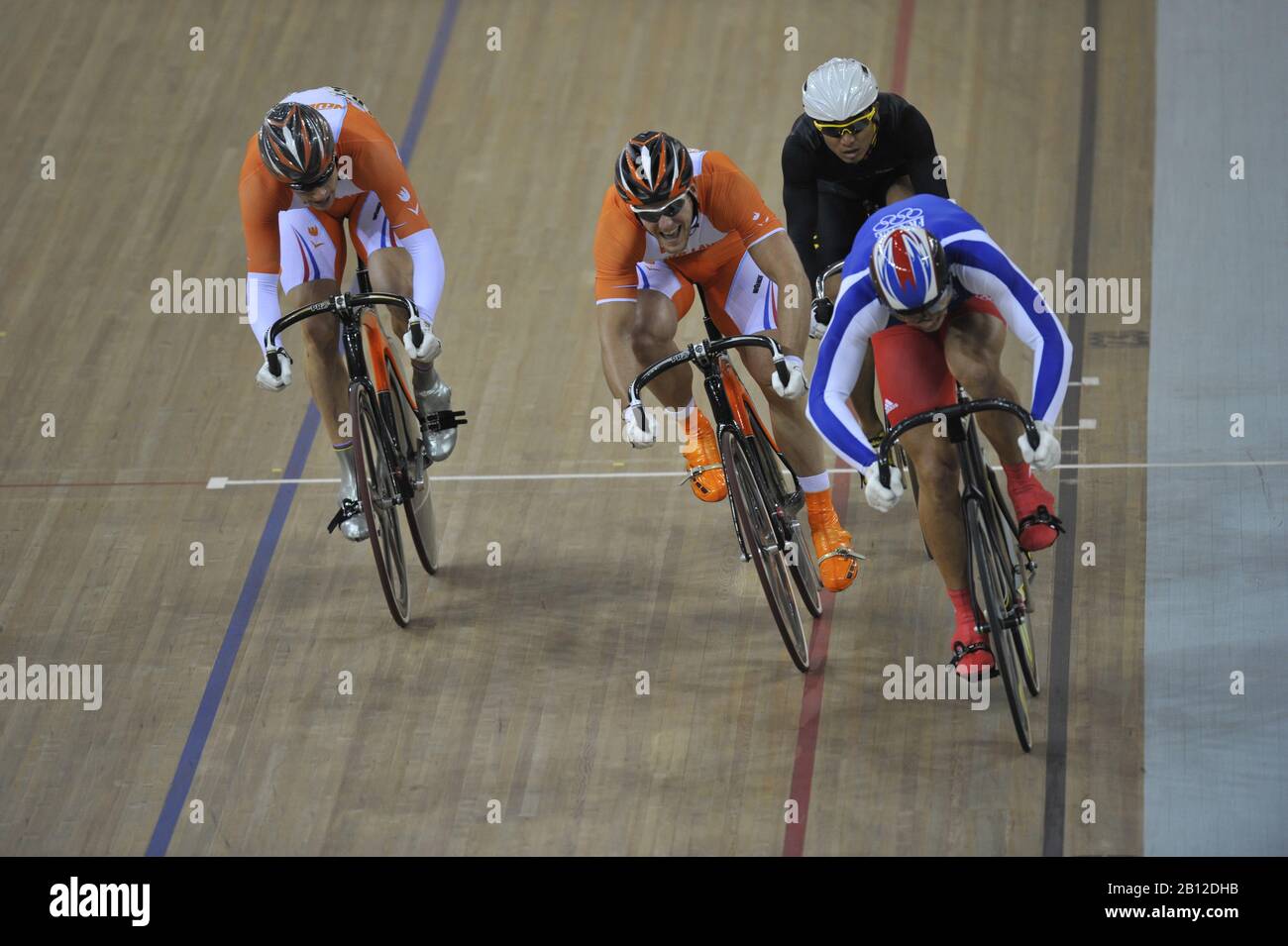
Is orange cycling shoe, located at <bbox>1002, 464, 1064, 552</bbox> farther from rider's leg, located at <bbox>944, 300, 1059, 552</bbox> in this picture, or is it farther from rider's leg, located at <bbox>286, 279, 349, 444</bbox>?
rider's leg, located at <bbox>286, 279, 349, 444</bbox>

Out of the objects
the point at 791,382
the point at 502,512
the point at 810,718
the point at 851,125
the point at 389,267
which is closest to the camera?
the point at 791,382

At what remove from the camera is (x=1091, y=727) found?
4195 mm

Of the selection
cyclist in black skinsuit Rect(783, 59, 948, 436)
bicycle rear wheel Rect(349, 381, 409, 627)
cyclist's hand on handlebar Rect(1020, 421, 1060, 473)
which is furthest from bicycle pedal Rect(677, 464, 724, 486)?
cyclist's hand on handlebar Rect(1020, 421, 1060, 473)

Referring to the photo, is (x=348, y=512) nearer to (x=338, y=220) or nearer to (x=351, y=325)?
(x=351, y=325)

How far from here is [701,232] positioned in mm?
4465

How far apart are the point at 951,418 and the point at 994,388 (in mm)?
206

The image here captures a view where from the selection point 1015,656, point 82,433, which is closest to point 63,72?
point 82,433

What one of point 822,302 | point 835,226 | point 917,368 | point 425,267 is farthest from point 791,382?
point 425,267

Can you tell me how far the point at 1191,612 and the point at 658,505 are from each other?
165 cm

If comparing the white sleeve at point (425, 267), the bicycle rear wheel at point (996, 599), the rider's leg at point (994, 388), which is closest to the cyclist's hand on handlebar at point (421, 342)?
the white sleeve at point (425, 267)

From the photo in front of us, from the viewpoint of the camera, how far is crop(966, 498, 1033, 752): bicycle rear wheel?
3.86 m

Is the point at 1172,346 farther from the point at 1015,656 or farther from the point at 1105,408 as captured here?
the point at 1015,656

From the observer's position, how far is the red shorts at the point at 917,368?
3.99 metres

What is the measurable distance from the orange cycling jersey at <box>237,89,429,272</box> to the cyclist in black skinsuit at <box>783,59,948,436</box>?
1.08 m
